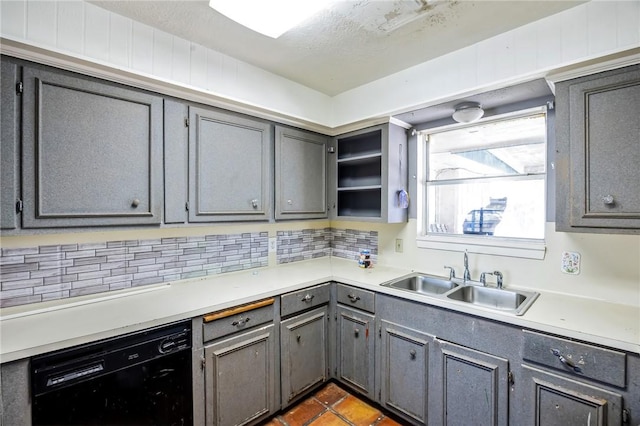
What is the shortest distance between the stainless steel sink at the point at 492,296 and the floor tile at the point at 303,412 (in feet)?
3.94

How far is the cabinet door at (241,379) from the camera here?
1662 mm

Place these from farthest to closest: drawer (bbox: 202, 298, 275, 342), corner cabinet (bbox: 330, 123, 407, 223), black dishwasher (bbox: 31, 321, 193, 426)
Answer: corner cabinet (bbox: 330, 123, 407, 223) < drawer (bbox: 202, 298, 275, 342) < black dishwasher (bbox: 31, 321, 193, 426)

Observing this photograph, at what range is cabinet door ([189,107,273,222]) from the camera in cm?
191

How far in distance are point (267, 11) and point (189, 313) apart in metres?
1.55

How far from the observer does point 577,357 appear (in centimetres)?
131

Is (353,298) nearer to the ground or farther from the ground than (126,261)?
nearer to the ground

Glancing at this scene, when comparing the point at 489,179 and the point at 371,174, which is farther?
the point at 371,174

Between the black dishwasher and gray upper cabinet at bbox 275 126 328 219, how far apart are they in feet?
3.87

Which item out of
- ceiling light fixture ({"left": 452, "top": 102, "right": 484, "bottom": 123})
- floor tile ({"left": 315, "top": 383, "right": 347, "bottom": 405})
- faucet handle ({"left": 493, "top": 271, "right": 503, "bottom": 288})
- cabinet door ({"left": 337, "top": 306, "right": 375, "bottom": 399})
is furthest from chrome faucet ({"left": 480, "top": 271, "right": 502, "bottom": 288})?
floor tile ({"left": 315, "top": 383, "right": 347, "bottom": 405})

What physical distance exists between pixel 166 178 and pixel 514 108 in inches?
89.2

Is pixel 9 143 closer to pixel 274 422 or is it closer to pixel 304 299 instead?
pixel 304 299

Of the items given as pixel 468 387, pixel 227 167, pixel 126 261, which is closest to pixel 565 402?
pixel 468 387

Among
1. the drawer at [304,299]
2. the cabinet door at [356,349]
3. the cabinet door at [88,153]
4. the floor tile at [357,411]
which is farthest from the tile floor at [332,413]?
the cabinet door at [88,153]

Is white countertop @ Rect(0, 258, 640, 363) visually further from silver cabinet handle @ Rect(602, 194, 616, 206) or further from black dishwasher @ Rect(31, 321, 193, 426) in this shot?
silver cabinet handle @ Rect(602, 194, 616, 206)
